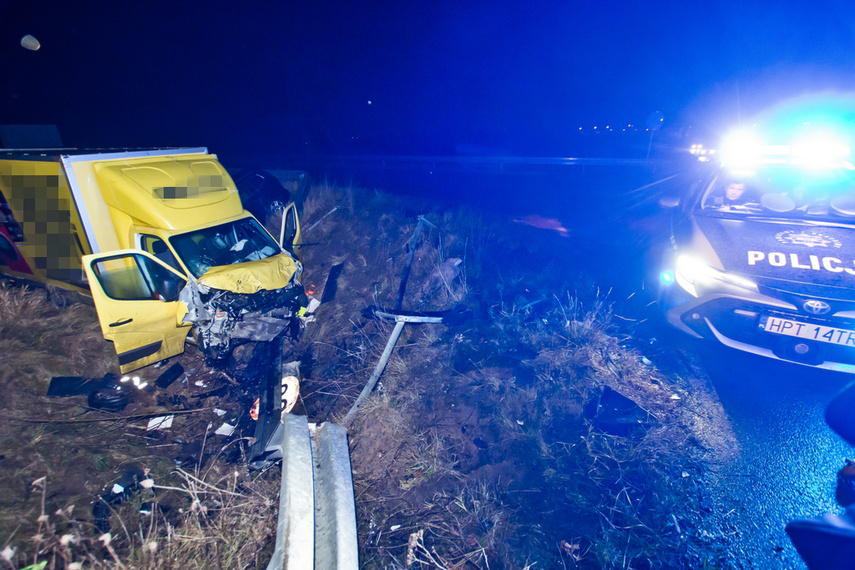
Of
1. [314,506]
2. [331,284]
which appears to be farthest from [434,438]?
[331,284]

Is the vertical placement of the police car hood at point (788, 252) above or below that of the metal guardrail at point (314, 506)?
above

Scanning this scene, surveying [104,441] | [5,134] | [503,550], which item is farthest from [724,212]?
[5,134]

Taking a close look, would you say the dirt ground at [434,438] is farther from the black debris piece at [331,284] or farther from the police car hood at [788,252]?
the police car hood at [788,252]

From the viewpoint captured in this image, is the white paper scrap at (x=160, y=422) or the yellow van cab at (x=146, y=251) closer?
the white paper scrap at (x=160, y=422)

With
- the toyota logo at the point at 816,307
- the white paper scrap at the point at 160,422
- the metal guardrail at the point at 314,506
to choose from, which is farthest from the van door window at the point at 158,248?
the toyota logo at the point at 816,307

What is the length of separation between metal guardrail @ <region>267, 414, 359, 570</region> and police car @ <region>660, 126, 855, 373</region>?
3917 millimetres

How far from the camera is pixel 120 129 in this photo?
16.2 meters

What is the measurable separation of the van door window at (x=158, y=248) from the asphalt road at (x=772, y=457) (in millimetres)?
6361

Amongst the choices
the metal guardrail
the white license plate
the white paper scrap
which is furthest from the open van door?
the white license plate

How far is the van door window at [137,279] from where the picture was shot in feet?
13.1

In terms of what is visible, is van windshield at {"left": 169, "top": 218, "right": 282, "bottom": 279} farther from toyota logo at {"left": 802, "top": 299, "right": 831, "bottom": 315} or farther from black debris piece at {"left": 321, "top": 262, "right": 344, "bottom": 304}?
toyota logo at {"left": 802, "top": 299, "right": 831, "bottom": 315}

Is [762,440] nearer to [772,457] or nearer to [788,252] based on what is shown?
[772,457]

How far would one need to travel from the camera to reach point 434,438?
338 cm

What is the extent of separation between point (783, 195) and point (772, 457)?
3485mm
